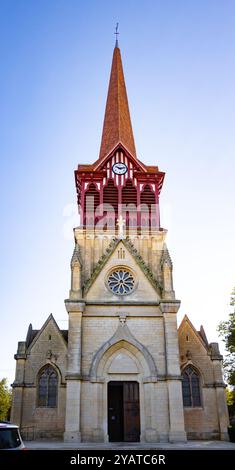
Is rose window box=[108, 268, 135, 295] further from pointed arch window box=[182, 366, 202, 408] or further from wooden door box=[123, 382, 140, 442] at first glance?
pointed arch window box=[182, 366, 202, 408]

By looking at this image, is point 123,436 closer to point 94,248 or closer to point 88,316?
point 88,316

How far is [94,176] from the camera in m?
33.2

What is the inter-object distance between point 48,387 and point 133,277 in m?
9.61

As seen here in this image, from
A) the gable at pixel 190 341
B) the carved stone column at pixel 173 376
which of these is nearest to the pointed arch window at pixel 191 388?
the gable at pixel 190 341

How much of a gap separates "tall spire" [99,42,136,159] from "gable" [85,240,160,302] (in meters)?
10.2

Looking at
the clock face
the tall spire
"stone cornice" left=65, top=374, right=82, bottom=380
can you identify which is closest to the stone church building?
"stone cornice" left=65, top=374, right=82, bottom=380

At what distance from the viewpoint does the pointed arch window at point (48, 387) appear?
89.7 ft

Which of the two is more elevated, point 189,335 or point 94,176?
point 94,176

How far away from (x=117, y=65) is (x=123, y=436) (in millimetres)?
36349

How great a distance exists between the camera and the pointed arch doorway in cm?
2442

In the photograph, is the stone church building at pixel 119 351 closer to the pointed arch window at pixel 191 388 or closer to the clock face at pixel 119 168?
the pointed arch window at pixel 191 388

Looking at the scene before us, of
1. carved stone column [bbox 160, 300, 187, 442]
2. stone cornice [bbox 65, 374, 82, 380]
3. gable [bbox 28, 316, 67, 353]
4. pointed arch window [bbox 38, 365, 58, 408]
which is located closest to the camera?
carved stone column [bbox 160, 300, 187, 442]
